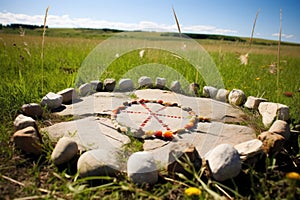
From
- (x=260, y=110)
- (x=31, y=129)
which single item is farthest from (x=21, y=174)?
(x=260, y=110)

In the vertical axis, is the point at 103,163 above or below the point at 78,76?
below

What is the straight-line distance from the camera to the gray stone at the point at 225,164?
1.86 meters

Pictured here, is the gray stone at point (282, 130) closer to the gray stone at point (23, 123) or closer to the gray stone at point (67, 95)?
the gray stone at point (23, 123)

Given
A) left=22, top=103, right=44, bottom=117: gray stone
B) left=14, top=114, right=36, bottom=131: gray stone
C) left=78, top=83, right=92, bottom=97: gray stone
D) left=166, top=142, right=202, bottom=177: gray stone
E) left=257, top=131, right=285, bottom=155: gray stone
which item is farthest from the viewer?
left=78, top=83, right=92, bottom=97: gray stone

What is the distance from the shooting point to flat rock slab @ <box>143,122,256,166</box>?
7.82 ft

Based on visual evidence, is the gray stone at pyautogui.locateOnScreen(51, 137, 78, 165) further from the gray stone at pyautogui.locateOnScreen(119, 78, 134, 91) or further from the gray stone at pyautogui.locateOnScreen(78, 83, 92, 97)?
the gray stone at pyautogui.locateOnScreen(119, 78, 134, 91)

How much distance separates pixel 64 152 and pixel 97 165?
0.35m

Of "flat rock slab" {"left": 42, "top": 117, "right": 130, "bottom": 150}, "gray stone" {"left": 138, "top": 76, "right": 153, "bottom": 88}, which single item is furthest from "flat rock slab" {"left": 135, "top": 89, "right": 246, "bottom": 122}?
"flat rock slab" {"left": 42, "top": 117, "right": 130, "bottom": 150}

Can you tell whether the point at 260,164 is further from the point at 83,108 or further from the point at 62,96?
the point at 62,96

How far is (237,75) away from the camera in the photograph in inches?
211

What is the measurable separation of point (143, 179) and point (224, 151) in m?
0.65

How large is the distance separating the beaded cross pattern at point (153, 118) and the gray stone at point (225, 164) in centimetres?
77

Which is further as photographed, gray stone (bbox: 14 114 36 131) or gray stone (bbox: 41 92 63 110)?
gray stone (bbox: 41 92 63 110)

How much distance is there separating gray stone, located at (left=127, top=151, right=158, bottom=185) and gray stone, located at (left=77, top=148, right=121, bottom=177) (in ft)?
0.44
